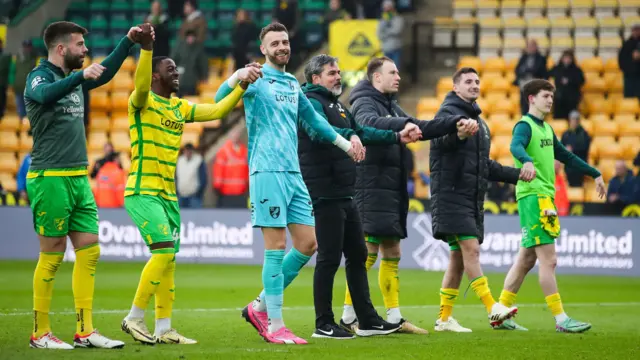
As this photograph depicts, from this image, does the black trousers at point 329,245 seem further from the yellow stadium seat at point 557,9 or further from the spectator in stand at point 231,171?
the yellow stadium seat at point 557,9

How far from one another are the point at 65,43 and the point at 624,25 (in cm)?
1813

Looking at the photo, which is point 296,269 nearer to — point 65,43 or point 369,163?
point 369,163

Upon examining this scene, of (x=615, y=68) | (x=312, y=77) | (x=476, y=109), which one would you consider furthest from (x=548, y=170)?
(x=615, y=68)

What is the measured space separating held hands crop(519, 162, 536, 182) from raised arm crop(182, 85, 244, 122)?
286cm

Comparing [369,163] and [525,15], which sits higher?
[525,15]

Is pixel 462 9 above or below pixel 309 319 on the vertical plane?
above

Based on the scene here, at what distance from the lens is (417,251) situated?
1866 centimetres

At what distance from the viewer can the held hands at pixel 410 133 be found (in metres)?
8.95

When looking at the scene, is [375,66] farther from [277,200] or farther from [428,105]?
[428,105]

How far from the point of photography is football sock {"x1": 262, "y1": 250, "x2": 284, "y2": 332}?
861cm

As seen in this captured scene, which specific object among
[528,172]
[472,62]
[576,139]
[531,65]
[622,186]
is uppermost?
[472,62]

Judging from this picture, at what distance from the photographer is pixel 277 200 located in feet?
28.2

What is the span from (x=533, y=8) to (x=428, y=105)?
397 centimetres

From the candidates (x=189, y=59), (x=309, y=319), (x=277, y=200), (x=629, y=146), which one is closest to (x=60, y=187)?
(x=277, y=200)
